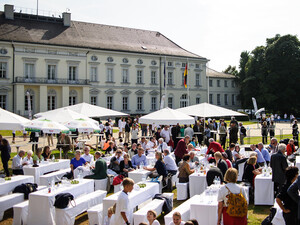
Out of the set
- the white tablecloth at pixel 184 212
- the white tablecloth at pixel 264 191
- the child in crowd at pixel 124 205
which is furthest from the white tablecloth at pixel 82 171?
the white tablecloth at pixel 264 191

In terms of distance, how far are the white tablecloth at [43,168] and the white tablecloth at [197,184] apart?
498 cm

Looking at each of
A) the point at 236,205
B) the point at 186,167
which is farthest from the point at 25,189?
the point at 236,205

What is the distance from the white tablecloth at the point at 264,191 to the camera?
334 inches

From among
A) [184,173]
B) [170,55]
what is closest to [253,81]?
[170,55]

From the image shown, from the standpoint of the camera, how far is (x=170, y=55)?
1842 inches

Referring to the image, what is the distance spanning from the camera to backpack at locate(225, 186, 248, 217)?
225 inches

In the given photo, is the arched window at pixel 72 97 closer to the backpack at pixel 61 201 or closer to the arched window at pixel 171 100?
the arched window at pixel 171 100

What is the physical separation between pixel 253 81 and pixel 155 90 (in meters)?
16.5

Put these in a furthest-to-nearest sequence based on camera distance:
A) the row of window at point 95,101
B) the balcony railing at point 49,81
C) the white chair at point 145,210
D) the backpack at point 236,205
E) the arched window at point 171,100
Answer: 1. the arched window at point 171,100
2. the row of window at point 95,101
3. the balcony railing at point 49,81
4. the white chair at point 145,210
5. the backpack at point 236,205

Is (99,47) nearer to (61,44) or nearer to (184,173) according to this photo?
(61,44)

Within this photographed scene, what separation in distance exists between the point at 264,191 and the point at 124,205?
438 centimetres

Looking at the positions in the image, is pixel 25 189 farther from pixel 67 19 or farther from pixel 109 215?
pixel 67 19

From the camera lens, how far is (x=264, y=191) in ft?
27.9

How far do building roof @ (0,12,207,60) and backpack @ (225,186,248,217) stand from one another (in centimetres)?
3516
